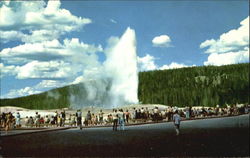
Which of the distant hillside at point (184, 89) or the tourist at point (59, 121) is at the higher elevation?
the distant hillside at point (184, 89)

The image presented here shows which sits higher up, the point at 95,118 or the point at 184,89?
the point at 184,89

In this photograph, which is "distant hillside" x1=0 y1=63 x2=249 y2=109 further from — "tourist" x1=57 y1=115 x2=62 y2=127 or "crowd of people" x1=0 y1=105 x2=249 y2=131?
"tourist" x1=57 y1=115 x2=62 y2=127

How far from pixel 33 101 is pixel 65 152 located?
161 m

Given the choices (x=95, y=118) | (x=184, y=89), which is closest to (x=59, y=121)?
(x=95, y=118)

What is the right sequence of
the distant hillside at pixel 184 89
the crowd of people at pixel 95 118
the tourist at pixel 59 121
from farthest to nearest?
the distant hillside at pixel 184 89
the tourist at pixel 59 121
the crowd of people at pixel 95 118

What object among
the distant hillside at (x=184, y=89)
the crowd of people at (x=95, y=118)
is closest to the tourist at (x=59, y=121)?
the crowd of people at (x=95, y=118)

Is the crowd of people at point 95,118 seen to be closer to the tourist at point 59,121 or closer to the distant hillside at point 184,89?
the tourist at point 59,121

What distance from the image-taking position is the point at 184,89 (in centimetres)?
12825

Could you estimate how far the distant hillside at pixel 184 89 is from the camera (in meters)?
123

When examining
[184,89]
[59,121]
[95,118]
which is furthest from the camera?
[184,89]

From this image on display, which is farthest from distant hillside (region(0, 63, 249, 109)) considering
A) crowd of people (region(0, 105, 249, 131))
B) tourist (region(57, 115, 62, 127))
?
tourist (region(57, 115, 62, 127))

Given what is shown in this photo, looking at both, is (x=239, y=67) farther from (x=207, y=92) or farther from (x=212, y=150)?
(x=212, y=150)

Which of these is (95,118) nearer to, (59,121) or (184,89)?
(59,121)

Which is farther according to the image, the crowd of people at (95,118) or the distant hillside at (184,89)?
the distant hillside at (184,89)
